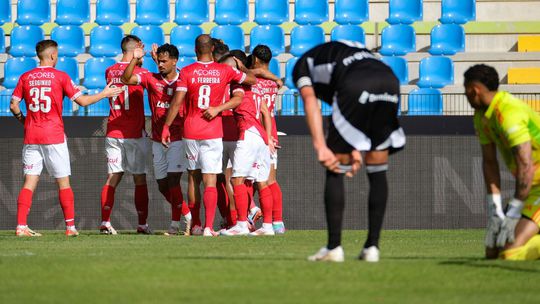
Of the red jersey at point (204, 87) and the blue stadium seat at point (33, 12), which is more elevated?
the blue stadium seat at point (33, 12)

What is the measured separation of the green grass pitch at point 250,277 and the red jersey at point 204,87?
9.06ft

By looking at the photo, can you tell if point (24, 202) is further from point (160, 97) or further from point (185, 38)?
point (185, 38)

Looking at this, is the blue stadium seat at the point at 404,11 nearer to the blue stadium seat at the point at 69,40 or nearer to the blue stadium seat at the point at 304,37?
the blue stadium seat at the point at 304,37

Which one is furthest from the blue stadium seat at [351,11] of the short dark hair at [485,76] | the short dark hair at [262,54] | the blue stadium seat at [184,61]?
the short dark hair at [485,76]

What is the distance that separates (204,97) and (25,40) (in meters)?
9.29

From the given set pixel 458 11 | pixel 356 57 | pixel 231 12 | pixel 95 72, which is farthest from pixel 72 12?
pixel 356 57

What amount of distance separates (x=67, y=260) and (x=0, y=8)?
14052mm

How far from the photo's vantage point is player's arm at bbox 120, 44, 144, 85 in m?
12.7

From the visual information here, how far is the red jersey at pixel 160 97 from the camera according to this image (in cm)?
1312

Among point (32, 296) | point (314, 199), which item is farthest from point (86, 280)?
point (314, 199)

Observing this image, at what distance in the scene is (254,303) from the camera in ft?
18.9

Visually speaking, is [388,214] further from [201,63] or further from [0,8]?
[0,8]

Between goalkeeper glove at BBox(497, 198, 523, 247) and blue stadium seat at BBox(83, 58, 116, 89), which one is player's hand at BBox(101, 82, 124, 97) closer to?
goalkeeper glove at BBox(497, 198, 523, 247)

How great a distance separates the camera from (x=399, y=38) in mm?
20172
